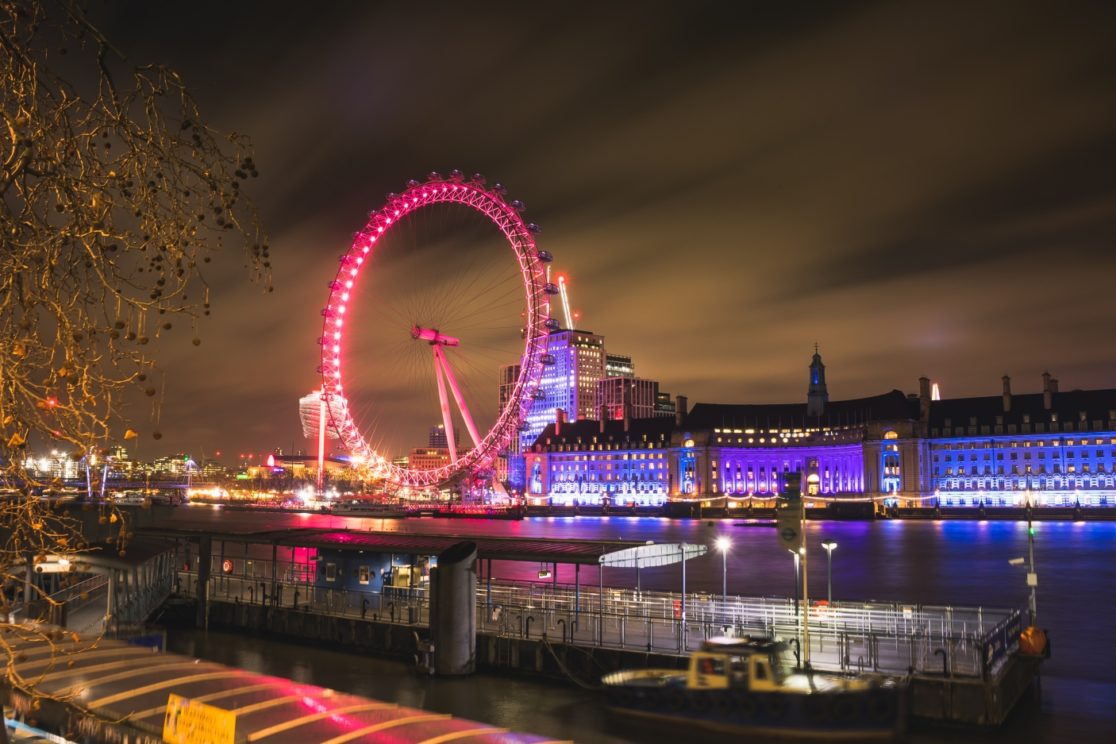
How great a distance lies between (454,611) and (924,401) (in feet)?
557

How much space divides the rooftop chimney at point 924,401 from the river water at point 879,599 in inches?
2929

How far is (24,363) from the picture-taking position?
4875mm

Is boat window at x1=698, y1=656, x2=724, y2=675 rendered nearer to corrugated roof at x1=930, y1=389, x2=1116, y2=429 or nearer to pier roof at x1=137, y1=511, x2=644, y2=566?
pier roof at x1=137, y1=511, x2=644, y2=566

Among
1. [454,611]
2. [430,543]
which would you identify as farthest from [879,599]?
[454,611]

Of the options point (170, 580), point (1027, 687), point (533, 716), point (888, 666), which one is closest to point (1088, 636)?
point (1027, 687)

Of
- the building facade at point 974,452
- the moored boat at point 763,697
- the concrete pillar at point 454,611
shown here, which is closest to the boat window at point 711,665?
the moored boat at point 763,697

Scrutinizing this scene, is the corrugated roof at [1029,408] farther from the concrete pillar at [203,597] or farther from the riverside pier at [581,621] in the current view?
the concrete pillar at [203,597]

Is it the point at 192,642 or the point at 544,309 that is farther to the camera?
the point at 544,309

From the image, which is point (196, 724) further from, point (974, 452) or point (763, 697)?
point (974, 452)

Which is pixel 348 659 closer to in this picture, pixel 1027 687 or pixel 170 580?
pixel 170 580

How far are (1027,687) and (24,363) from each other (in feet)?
90.1

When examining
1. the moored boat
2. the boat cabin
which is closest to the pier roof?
the moored boat

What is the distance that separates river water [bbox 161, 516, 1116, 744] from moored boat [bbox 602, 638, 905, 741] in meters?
0.80

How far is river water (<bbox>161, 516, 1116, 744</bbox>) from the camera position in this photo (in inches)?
922
